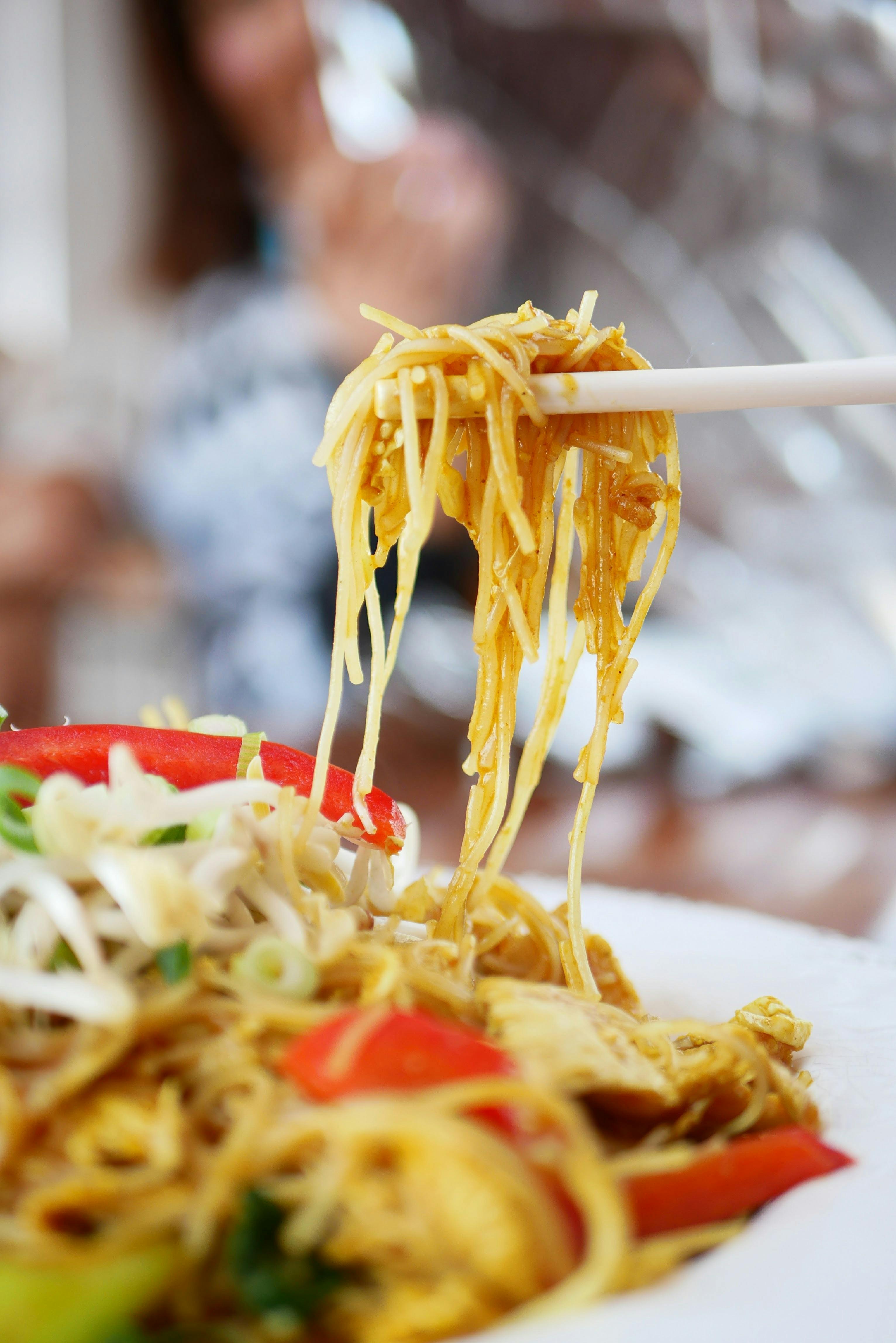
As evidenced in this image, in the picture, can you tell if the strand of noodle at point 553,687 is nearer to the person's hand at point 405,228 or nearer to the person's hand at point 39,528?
the person's hand at point 405,228

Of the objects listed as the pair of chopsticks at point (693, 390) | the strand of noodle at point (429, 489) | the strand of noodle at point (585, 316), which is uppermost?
the strand of noodle at point (585, 316)

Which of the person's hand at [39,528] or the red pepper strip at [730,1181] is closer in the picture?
the red pepper strip at [730,1181]

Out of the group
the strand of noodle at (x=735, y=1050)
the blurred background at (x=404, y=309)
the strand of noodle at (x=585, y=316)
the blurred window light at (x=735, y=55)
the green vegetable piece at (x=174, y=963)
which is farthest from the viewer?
the blurred background at (x=404, y=309)

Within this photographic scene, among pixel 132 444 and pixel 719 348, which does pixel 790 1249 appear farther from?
pixel 132 444

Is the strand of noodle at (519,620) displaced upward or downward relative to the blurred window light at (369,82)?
downward

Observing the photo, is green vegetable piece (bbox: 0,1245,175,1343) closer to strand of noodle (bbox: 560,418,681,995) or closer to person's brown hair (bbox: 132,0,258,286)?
strand of noodle (bbox: 560,418,681,995)

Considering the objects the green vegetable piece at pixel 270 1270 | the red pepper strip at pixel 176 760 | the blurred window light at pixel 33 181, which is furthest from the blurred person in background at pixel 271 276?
the green vegetable piece at pixel 270 1270

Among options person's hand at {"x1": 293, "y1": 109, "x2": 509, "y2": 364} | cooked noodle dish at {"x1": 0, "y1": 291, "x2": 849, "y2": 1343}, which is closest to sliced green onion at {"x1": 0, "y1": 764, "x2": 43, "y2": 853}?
cooked noodle dish at {"x1": 0, "y1": 291, "x2": 849, "y2": 1343}

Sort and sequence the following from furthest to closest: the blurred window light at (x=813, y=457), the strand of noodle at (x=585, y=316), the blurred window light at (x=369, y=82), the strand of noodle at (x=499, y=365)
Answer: the blurred window light at (x=369, y=82) → the blurred window light at (x=813, y=457) → the strand of noodle at (x=585, y=316) → the strand of noodle at (x=499, y=365)
